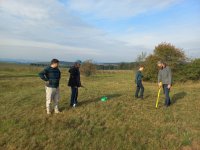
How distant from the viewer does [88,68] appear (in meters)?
44.0

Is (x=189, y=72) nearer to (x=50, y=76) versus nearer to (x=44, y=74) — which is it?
(x=50, y=76)

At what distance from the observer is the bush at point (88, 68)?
43969 millimetres

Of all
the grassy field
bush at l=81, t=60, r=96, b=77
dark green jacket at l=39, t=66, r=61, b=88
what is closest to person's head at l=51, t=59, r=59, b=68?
dark green jacket at l=39, t=66, r=61, b=88

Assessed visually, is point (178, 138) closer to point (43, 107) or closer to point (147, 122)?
point (147, 122)

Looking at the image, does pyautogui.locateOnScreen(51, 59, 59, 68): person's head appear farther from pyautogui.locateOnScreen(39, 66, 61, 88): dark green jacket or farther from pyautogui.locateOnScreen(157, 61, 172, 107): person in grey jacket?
pyautogui.locateOnScreen(157, 61, 172, 107): person in grey jacket

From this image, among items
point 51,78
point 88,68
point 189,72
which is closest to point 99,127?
point 51,78

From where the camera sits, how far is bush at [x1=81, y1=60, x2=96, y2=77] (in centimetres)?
4397

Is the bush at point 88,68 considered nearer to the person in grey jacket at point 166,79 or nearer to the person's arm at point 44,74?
the person in grey jacket at point 166,79

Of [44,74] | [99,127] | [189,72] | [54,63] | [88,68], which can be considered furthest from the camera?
[88,68]

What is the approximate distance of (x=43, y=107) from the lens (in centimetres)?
1045

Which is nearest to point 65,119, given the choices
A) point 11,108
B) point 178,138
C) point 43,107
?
point 43,107

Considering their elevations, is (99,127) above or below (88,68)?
below

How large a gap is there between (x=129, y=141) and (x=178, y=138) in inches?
67.0

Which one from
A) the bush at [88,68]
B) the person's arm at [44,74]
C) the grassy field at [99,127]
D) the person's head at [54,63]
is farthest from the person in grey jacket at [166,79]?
the bush at [88,68]
